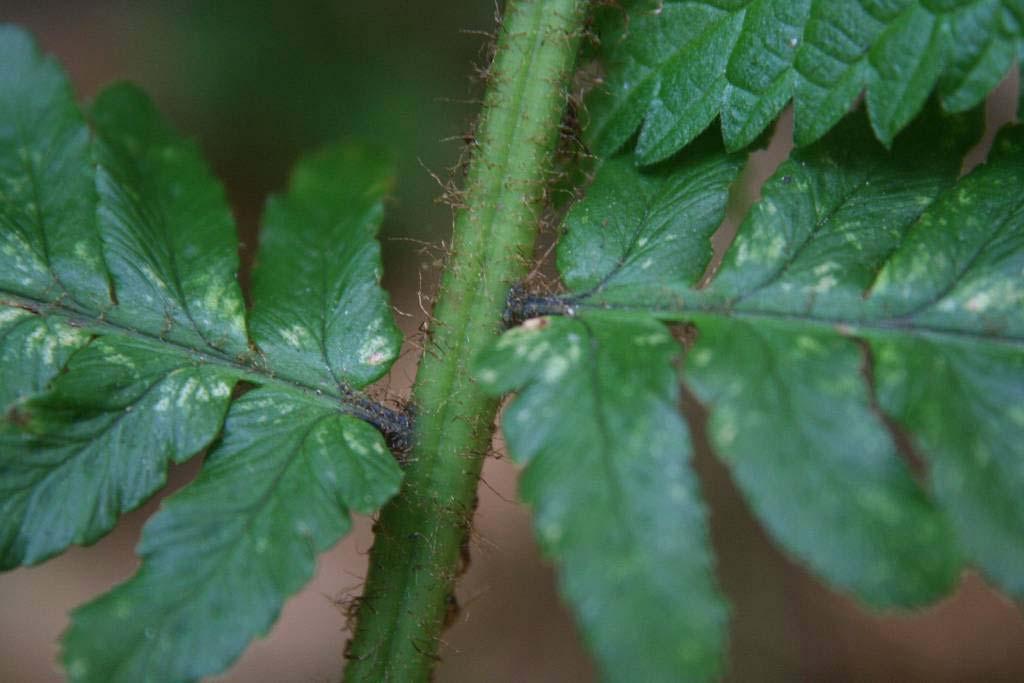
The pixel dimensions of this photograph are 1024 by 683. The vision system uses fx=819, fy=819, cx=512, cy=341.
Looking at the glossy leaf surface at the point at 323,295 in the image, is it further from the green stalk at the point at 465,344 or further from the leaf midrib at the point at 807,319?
the leaf midrib at the point at 807,319

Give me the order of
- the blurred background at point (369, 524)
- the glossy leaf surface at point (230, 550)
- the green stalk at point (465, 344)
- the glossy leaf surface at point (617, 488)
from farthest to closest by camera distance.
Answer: the blurred background at point (369, 524)
the green stalk at point (465, 344)
the glossy leaf surface at point (230, 550)
the glossy leaf surface at point (617, 488)

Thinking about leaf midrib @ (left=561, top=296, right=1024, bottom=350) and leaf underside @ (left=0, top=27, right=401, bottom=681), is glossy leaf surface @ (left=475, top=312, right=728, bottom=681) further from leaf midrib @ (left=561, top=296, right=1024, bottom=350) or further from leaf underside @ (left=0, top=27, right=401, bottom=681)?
leaf underside @ (left=0, top=27, right=401, bottom=681)

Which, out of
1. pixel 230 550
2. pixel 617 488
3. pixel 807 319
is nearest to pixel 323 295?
pixel 230 550

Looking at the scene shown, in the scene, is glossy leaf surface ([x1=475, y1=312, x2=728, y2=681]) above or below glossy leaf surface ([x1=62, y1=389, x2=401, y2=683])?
A: above

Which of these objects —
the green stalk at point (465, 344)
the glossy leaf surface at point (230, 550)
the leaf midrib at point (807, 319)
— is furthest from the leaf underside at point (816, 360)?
the glossy leaf surface at point (230, 550)

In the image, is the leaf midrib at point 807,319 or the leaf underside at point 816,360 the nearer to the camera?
the leaf underside at point 816,360

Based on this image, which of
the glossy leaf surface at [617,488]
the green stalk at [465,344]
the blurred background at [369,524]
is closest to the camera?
the glossy leaf surface at [617,488]

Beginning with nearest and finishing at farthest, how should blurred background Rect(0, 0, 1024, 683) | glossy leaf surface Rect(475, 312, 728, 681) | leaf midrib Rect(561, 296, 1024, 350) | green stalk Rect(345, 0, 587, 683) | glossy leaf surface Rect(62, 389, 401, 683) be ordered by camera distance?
glossy leaf surface Rect(475, 312, 728, 681) → glossy leaf surface Rect(62, 389, 401, 683) → leaf midrib Rect(561, 296, 1024, 350) → green stalk Rect(345, 0, 587, 683) → blurred background Rect(0, 0, 1024, 683)

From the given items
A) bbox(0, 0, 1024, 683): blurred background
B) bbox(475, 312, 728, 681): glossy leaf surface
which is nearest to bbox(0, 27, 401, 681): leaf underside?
bbox(475, 312, 728, 681): glossy leaf surface
